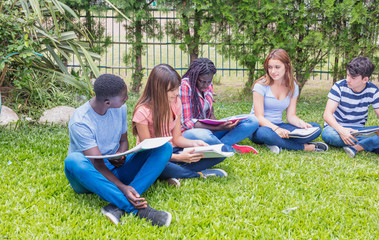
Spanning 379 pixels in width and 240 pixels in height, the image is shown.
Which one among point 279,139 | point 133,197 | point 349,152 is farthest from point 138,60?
point 133,197

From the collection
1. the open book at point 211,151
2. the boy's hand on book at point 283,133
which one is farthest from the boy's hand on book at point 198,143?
the boy's hand on book at point 283,133

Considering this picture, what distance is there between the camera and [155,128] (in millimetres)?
3631

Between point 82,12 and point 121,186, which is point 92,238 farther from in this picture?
point 82,12

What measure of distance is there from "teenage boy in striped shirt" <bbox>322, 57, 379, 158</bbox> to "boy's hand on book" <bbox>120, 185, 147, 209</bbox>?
2.63 metres

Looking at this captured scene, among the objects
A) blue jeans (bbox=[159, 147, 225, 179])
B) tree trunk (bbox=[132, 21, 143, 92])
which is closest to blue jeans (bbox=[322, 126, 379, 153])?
blue jeans (bbox=[159, 147, 225, 179])

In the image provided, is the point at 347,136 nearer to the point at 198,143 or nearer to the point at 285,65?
the point at 285,65

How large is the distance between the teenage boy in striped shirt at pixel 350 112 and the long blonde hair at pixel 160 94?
7.05 ft

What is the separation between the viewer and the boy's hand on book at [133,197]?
2992 mm

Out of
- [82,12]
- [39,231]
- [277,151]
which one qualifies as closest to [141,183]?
[39,231]

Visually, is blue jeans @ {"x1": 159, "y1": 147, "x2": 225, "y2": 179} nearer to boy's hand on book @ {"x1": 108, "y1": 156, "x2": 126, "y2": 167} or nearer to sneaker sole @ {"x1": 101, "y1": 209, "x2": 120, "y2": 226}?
boy's hand on book @ {"x1": 108, "y1": 156, "x2": 126, "y2": 167}

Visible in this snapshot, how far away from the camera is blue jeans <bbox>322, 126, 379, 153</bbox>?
4813mm

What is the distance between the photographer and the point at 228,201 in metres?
3.34

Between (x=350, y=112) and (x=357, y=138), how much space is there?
0.32 m

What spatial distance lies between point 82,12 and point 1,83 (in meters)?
2.90
